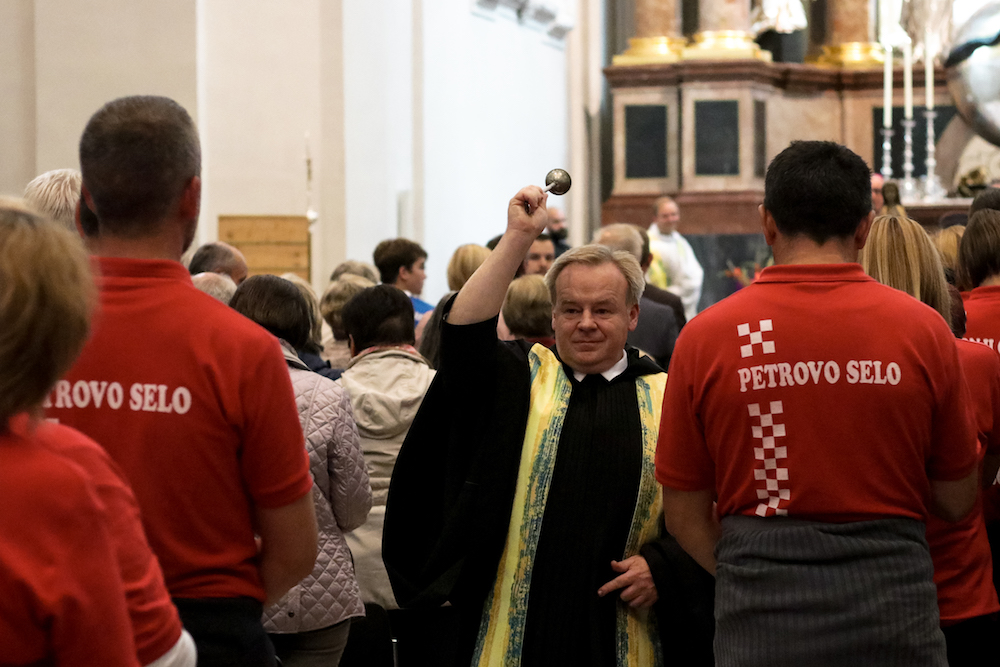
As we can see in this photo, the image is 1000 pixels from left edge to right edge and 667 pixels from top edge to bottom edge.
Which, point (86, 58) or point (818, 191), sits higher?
point (86, 58)

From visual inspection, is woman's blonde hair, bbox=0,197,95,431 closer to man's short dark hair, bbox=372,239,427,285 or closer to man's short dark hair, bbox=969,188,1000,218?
man's short dark hair, bbox=969,188,1000,218

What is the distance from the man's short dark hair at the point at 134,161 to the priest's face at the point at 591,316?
119 centimetres

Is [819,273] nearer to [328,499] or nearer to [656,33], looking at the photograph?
[328,499]

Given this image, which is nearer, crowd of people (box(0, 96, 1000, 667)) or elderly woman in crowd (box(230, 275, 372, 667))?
crowd of people (box(0, 96, 1000, 667))

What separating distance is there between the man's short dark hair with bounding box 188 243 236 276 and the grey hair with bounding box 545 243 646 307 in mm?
2764

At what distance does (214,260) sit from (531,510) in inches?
124

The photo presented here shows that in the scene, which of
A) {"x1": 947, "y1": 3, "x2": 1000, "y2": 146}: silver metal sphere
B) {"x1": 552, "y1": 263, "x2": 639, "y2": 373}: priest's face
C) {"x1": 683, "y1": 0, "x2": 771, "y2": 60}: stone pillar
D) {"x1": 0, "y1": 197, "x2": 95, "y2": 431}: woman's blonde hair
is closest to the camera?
{"x1": 0, "y1": 197, "x2": 95, "y2": 431}: woman's blonde hair

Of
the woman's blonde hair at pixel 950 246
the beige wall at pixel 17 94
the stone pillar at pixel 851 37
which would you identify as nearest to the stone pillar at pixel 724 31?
the stone pillar at pixel 851 37

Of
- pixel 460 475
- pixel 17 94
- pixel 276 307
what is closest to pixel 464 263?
pixel 276 307

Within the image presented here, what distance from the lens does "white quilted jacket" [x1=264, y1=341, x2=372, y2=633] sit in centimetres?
356

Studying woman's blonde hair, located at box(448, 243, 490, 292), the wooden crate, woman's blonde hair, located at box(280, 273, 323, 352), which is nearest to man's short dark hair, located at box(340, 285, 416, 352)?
woman's blonde hair, located at box(280, 273, 323, 352)

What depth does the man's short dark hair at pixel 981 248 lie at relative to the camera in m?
3.79

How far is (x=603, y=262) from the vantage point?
3264mm

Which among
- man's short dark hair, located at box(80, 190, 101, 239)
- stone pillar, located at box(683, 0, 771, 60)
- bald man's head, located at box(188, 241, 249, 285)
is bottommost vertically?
bald man's head, located at box(188, 241, 249, 285)
